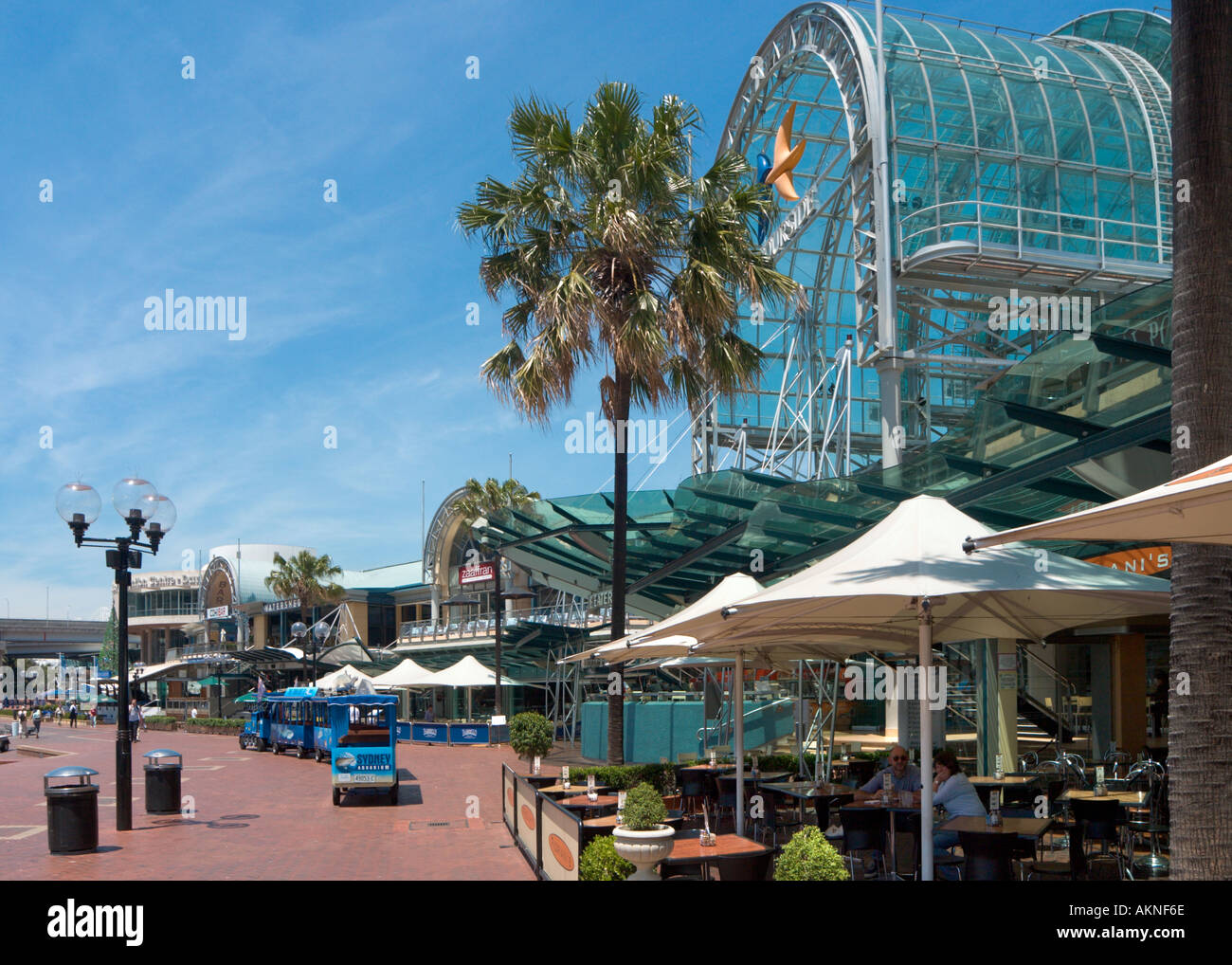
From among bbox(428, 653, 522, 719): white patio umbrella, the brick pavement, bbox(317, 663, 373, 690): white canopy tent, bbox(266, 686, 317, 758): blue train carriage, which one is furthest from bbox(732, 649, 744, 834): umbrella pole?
bbox(317, 663, 373, 690): white canopy tent

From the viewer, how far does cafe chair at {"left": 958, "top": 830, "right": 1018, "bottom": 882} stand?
332 inches

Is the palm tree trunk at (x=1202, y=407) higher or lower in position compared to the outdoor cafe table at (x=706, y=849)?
higher

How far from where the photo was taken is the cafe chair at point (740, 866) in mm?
8438

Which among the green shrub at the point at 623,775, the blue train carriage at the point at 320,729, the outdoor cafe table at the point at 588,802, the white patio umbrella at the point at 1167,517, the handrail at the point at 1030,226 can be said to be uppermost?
the handrail at the point at 1030,226

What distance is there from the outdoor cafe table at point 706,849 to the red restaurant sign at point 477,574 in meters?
35.0

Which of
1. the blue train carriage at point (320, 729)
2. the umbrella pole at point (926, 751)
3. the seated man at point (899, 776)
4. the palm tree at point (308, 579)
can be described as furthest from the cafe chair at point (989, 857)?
the palm tree at point (308, 579)

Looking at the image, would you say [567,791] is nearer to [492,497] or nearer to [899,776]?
[899,776]

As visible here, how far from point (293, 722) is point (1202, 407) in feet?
108

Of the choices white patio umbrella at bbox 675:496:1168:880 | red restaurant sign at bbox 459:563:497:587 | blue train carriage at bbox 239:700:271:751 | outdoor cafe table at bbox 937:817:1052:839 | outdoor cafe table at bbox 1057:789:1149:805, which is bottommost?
blue train carriage at bbox 239:700:271:751

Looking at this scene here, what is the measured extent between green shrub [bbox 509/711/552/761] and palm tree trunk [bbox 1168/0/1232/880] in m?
14.5

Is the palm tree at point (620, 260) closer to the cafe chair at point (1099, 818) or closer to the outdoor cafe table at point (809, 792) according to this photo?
the outdoor cafe table at point (809, 792)

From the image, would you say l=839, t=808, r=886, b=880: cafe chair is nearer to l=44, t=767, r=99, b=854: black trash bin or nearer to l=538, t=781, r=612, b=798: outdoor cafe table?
l=538, t=781, r=612, b=798: outdoor cafe table

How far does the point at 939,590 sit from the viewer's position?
7.59 meters
